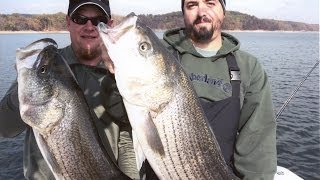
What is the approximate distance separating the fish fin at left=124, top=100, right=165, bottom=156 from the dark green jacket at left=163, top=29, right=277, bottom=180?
1222 mm

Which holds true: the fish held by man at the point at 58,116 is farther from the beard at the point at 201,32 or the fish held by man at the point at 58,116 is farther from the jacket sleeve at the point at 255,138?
the beard at the point at 201,32

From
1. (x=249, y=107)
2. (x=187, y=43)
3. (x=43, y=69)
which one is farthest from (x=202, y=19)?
(x=43, y=69)

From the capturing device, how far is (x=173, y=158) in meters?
3.19

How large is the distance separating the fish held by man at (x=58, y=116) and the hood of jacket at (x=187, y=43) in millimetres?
1488

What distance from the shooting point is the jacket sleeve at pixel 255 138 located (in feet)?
13.6

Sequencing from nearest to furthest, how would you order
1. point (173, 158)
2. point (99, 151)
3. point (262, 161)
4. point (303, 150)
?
point (173, 158) → point (99, 151) → point (262, 161) → point (303, 150)

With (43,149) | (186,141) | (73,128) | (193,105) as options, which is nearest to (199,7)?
(193,105)

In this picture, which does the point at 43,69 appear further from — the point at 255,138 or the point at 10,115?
the point at 255,138

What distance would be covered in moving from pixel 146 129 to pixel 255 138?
1.60 m

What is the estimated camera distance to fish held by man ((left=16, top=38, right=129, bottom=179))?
3.21 m

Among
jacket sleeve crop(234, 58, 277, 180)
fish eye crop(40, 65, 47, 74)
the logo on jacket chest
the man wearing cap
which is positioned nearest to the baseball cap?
the man wearing cap

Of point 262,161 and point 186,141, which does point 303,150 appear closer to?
point 262,161

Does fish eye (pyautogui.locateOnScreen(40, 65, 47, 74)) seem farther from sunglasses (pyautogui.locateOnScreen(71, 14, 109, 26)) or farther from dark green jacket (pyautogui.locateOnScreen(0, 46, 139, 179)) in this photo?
sunglasses (pyautogui.locateOnScreen(71, 14, 109, 26))

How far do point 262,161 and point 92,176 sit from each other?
74.1 inches
